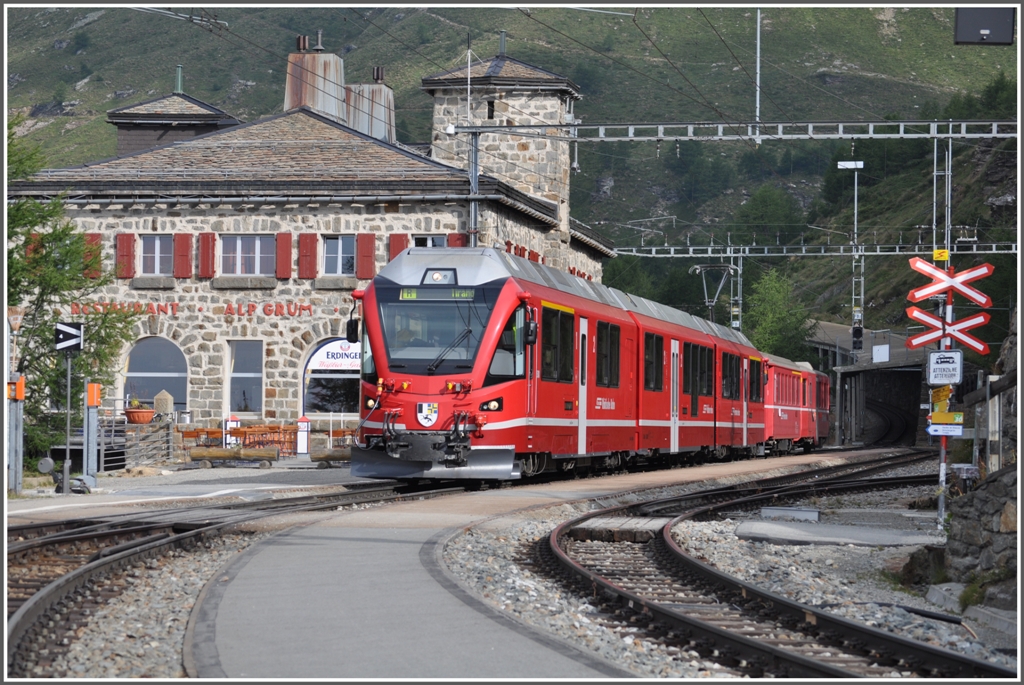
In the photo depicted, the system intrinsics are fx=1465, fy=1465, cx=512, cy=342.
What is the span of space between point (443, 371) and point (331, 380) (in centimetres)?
1912

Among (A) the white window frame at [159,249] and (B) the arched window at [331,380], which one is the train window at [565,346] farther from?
(A) the white window frame at [159,249]

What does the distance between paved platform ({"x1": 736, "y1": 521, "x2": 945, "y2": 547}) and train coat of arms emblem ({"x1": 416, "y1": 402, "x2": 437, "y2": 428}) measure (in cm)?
467

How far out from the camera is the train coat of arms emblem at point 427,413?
2005 centimetres

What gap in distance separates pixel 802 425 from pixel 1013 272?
15816 mm

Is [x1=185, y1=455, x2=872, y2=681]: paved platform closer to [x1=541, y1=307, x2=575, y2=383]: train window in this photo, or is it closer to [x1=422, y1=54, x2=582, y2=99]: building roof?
[x1=541, y1=307, x2=575, y2=383]: train window

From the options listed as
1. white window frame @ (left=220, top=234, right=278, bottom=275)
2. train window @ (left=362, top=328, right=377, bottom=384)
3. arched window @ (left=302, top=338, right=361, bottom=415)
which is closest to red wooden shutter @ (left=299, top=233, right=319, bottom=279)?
white window frame @ (left=220, top=234, right=278, bottom=275)

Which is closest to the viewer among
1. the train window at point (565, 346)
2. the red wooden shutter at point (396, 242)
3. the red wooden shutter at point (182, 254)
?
the train window at point (565, 346)

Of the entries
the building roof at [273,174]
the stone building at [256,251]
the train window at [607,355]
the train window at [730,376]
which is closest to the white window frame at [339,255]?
the stone building at [256,251]

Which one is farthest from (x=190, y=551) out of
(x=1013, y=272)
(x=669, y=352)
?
(x=1013, y=272)

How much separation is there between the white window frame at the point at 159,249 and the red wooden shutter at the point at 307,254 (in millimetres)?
3623

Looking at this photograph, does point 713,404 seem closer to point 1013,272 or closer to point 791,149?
point 1013,272

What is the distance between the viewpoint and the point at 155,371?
39625 millimetres

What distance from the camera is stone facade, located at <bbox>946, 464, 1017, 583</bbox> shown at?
1138 centimetres

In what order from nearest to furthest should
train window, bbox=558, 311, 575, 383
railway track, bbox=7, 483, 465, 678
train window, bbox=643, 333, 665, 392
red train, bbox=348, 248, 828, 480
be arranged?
railway track, bbox=7, 483, 465, 678
red train, bbox=348, 248, 828, 480
train window, bbox=558, 311, 575, 383
train window, bbox=643, 333, 665, 392
